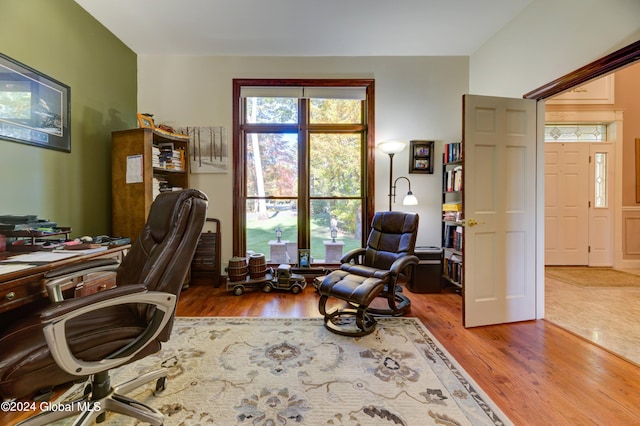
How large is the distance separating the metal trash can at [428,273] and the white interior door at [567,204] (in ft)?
8.30

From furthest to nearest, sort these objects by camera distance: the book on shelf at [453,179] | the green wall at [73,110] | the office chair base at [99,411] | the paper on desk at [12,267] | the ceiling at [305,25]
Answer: the book on shelf at [453,179] → the ceiling at [305,25] → the green wall at [73,110] → the paper on desk at [12,267] → the office chair base at [99,411]

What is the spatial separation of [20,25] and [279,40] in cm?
221

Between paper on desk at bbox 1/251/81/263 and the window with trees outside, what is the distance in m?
1.95

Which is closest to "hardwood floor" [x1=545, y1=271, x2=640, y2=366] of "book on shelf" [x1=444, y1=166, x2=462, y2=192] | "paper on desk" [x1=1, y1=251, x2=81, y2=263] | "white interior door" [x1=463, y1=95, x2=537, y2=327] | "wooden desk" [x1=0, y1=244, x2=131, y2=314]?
"white interior door" [x1=463, y1=95, x2=537, y2=327]

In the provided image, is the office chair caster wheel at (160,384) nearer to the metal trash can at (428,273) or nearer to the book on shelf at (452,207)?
the metal trash can at (428,273)

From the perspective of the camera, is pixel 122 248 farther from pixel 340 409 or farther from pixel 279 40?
pixel 279 40

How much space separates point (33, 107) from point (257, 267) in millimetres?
2401

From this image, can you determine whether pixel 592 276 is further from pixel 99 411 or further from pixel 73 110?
pixel 73 110

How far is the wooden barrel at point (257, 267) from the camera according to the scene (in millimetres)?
3262

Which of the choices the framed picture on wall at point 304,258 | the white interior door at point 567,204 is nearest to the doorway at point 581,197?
the white interior door at point 567,204

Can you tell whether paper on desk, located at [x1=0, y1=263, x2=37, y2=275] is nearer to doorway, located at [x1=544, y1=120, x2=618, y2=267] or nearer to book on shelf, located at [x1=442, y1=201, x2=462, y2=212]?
book on shelf, located at [x1=442, y1=201, x2=462, y2=212]

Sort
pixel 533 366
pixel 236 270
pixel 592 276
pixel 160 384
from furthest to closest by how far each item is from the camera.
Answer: pixel 592 276 < pixel 236 270 < pixel 533 366 < pixel 160 384

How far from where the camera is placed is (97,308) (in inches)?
38.7

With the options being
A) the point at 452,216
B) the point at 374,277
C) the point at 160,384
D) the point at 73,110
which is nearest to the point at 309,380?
the point at 160,384
